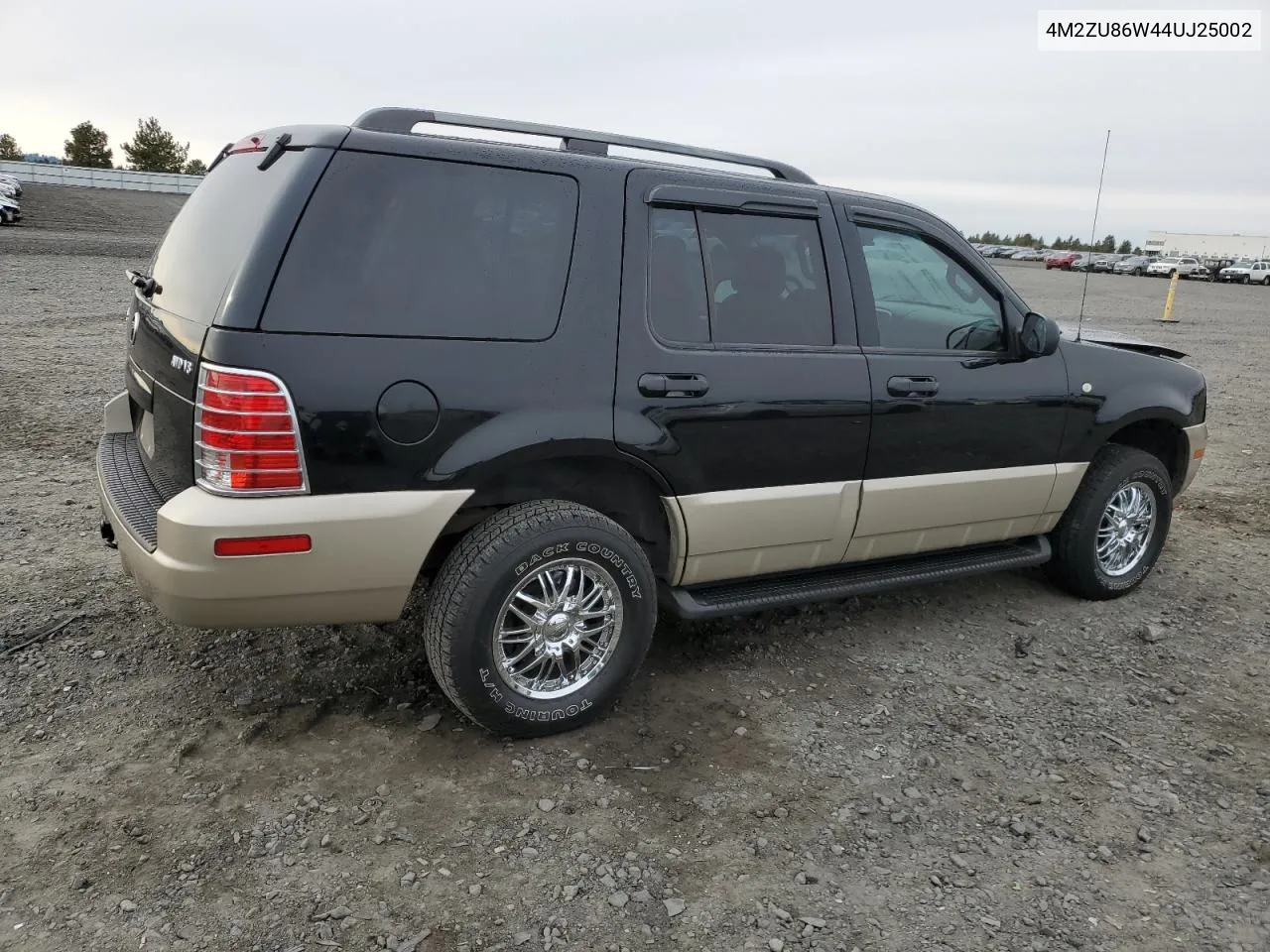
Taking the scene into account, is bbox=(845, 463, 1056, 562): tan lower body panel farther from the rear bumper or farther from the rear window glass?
the rear window glass

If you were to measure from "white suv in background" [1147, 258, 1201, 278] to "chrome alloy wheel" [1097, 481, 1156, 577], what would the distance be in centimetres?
5342

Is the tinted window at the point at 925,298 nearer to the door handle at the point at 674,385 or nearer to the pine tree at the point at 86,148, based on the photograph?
the door handle at the point at 674,385

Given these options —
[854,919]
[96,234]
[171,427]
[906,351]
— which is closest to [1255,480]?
[906,351]

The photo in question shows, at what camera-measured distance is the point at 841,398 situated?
3.94 metres

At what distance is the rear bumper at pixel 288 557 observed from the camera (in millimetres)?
2939

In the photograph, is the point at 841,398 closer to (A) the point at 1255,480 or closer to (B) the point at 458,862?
(B) the point at 458,862

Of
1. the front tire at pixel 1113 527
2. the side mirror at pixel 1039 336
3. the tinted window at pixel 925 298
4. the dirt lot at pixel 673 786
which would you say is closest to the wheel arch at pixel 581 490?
the dirt lot at pixel 673 786

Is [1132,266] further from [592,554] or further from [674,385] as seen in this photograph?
[592,554]

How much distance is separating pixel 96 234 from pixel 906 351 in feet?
92.7

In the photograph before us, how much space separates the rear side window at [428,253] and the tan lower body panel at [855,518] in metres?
0.96

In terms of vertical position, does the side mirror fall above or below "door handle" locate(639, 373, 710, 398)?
above

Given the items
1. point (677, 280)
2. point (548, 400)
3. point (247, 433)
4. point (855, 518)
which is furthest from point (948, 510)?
point (247, 433)

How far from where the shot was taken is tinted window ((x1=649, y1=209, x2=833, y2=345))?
143 inches

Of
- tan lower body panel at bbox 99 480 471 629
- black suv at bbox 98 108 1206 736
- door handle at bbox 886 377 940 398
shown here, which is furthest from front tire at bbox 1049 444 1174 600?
tan lower body panel at bbox 99 480 471 629
